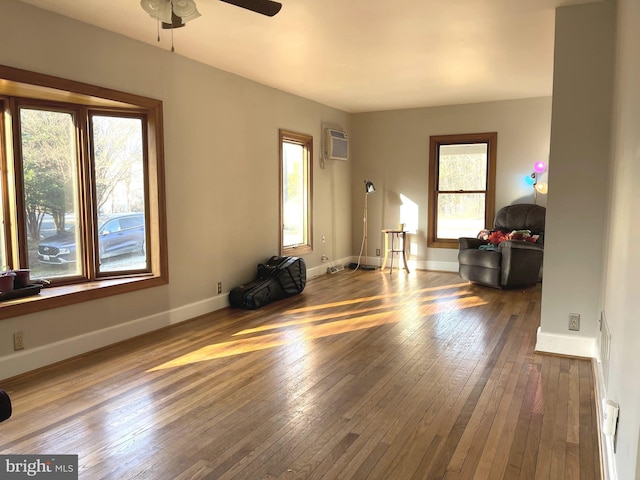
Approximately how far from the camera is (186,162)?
4594mm

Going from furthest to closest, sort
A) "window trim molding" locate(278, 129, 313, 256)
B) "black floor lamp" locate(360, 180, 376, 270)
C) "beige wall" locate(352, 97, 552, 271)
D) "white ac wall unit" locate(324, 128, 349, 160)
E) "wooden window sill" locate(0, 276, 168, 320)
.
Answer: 1. "black floor lamp" locate(360, 180, 376, 270)
2. "white ac wall unit" locate(324, 128, 349, 160)
3. "beige wall" locate(352, 97, 552, 271)
4. "window trim molding" locate(278, 129, 313, 256)
5. "wooden window sill" locate(0, 276, 168, 320)

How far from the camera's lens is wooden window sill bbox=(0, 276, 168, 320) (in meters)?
3.24

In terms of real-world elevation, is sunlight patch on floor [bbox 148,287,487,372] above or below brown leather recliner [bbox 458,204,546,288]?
below

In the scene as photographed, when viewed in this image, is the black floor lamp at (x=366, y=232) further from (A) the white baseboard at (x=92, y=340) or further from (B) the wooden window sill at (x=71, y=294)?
(B) the wooden window sill at (x=71, y=294)

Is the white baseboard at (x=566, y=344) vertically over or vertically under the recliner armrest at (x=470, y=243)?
under

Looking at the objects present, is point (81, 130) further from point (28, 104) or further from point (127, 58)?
point (127, 58)

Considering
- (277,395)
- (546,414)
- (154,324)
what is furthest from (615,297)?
(154,324)

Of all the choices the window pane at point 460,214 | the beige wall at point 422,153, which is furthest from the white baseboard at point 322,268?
the window pane at point 460,214

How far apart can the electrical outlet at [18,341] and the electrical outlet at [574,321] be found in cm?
Answer: 403

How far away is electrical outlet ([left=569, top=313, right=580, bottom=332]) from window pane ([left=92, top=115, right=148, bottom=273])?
3.73 meters

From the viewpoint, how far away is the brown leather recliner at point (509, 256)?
5771mm

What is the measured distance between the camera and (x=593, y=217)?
3.39 metres

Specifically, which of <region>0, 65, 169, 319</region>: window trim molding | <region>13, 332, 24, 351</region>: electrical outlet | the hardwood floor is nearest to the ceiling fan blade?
<region>0, 65, 169, 319</region>: window trim molding

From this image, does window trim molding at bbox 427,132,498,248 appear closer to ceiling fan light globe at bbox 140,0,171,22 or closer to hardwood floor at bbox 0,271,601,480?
hardwood floor at bbox 0,271,601,480
